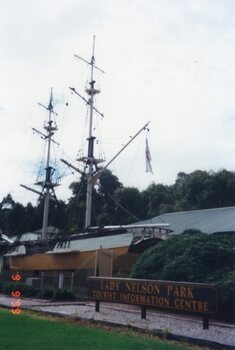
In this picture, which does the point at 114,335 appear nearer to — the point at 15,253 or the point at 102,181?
the point at 15,253

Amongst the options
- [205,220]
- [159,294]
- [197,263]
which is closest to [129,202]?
[205,220]

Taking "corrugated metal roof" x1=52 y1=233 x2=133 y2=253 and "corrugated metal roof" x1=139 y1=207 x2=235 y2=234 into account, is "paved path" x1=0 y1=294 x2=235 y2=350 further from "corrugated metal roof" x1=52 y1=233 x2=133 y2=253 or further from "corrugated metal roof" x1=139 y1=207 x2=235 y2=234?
"corrugated metal roof" x1=139 y1=207 x2=235 y2=234

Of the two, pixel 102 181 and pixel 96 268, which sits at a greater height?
pixel 102 181

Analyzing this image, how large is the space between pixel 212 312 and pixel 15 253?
1081 inches

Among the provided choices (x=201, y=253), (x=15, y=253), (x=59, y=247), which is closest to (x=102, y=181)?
(x=15, y=253)

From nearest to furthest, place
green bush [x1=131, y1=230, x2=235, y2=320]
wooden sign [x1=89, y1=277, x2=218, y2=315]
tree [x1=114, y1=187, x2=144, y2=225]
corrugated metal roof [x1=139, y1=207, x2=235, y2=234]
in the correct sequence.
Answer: wooden sign [x1=89, y1=277, x2=218, y2=315] → green bush [x1=131, y1=230, x2=235, y2=320] → corrugated metal roof [x1=139, y1=207, x2=235, y2=234] → tree [x1=114, y1=187, x2=144, y2=225]

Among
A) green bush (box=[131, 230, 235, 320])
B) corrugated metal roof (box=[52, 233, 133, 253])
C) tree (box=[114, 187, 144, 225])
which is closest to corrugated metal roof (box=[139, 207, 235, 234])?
corrugated metal roof (box=[52, 233, 133, 253])

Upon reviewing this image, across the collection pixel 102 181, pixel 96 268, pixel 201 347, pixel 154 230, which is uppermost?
pixel 102 181

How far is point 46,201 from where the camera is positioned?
2095 inches

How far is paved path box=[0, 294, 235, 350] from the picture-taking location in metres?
10.3

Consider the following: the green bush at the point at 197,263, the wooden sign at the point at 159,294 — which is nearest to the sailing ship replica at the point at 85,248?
the green bush at the point at 197,263

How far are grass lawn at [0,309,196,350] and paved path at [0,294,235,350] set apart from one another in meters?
0.63

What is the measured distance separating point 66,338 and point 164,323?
148 inches

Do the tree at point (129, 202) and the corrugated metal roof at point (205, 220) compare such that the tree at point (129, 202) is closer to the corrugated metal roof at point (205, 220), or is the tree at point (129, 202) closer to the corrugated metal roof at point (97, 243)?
the corrugated metal roof at point (205, 220)
